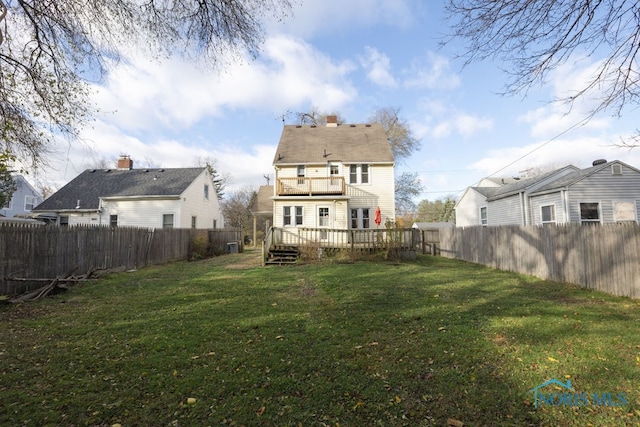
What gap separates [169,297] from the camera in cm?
725

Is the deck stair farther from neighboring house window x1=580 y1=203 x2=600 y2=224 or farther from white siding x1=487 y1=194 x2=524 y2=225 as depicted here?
neighboring house window x1=580 y1=203 x2=600 y2=224

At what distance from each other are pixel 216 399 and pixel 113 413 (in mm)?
877

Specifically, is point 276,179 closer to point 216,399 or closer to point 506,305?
point 506,305

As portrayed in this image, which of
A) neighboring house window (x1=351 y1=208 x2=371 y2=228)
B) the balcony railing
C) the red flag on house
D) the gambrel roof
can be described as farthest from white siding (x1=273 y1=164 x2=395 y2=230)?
the red flag on house

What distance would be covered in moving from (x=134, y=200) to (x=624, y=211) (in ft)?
90.6

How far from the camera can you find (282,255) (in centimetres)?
1450

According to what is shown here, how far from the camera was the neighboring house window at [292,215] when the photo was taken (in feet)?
62.0

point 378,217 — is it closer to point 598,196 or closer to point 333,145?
point 333,145

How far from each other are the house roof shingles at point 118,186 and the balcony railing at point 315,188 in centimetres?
766

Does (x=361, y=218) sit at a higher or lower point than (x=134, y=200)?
lower

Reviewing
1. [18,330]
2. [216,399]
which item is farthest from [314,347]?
[18,330]

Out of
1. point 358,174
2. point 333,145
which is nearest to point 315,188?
point 358,174

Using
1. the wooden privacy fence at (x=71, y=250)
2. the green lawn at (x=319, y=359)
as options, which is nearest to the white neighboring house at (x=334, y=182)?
the wooden privacy fence at (x=71, y=250)

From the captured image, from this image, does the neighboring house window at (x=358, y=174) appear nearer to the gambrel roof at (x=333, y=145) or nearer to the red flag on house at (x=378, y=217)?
the gambrel roof at (x=333, y=145)
